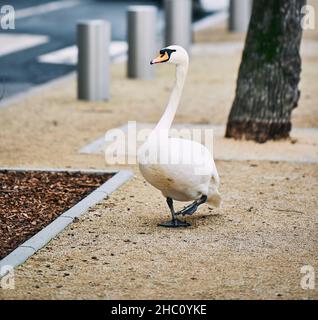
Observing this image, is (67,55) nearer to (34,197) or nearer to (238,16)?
(238,16)

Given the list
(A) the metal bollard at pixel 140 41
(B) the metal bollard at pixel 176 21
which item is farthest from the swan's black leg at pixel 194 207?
(B) the metal bollard at pixel 176 21

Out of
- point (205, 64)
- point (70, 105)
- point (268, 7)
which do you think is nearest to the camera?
point (268, 7)

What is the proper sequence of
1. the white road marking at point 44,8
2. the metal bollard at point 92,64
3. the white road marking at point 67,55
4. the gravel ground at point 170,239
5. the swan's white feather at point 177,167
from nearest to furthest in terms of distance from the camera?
the gravel ground at point 170,239
the swan's white feather at point 177,167
the metal bollard at point 92,64
the white road marking at point 67,55
the white road marking at point 44,8

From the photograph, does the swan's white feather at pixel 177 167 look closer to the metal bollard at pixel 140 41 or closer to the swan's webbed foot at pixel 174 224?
the swan's webbed foot at pixel 174 224

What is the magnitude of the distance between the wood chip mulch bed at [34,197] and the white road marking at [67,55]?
9275mm

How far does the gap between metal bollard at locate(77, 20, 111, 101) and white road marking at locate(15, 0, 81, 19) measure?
1167cm

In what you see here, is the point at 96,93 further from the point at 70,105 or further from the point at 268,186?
the point at 268,186

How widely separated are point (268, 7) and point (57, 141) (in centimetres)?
275

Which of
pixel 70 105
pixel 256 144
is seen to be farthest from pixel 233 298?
pixel 70 105

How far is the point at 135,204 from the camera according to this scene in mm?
9195

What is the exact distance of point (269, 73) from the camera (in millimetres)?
11805

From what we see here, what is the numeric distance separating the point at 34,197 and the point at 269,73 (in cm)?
360

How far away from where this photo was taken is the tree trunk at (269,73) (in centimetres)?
1175
